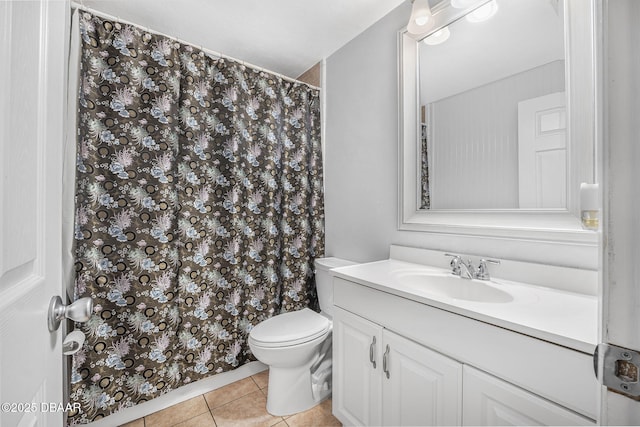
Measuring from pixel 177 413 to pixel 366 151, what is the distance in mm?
1933

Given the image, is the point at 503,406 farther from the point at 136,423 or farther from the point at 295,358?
the point at 136,423

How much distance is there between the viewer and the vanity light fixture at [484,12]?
1257mm

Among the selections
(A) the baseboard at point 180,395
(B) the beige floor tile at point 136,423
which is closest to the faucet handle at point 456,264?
(A) the baseboard at point 180,395

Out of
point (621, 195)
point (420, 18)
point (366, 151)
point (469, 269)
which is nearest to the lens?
point (621, 195)

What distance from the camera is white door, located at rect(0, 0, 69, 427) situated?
33cm

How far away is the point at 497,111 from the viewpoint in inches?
49.6

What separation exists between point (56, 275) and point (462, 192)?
1.51 m

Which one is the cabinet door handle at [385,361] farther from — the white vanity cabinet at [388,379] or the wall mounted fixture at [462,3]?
→ the wall mounted fixture at [462,3]

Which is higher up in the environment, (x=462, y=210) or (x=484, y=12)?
(x=484, y=12)

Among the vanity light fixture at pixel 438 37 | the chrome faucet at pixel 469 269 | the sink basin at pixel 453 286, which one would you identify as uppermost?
the vanity light fixture at pixel 438 37

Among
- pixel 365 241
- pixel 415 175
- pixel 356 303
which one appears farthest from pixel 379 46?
pixel 356 303

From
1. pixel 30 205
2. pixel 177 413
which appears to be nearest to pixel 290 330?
pixel 177 413

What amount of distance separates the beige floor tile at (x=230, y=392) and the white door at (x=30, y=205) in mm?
1271

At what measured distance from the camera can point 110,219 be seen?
141cm
